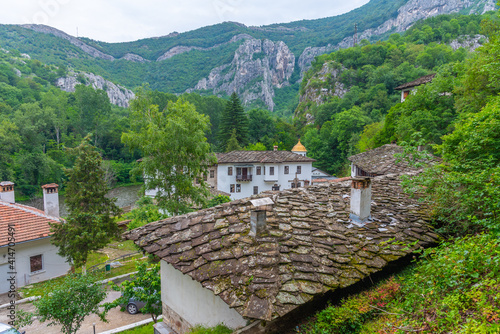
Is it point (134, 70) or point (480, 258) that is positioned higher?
point (134, 70)

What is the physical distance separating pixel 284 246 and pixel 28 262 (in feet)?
56.8

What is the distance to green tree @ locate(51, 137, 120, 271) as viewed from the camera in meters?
15.2

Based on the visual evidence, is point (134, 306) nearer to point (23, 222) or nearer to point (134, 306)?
point (134, 306)

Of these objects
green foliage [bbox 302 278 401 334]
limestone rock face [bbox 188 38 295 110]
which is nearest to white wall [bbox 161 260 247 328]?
green foliage [bbox 302 278 401 334]

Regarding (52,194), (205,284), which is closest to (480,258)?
(205,284)

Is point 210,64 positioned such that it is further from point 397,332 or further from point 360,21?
point 397,332

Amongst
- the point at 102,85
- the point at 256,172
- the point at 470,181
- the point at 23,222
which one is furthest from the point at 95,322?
the point at 102,85

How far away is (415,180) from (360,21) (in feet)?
614

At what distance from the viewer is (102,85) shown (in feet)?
372

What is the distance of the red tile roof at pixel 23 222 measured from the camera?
15.1 meters

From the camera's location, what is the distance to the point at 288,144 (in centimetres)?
6475

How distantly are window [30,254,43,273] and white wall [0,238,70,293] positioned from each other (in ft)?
0.48

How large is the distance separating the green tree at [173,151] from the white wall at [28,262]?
22.3 ft

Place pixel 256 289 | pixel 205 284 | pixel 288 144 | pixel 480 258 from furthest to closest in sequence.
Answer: pixel 288 144 → pixel 205 284 → pixel 256 289 → pixel 480 258
